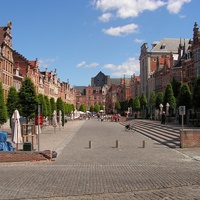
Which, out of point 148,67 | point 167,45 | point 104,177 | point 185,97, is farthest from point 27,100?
point 167,45

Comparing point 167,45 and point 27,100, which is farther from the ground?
point 167,45

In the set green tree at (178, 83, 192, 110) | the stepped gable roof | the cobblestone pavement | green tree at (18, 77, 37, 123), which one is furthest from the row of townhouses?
the cobblestone pavement

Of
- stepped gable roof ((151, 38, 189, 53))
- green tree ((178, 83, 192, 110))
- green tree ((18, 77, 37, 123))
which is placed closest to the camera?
green tree ((18, 77, 37, 123))

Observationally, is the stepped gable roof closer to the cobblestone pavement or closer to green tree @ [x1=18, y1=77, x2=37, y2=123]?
green tree @ [x1=18, y1=77, x2=37, y2=123]

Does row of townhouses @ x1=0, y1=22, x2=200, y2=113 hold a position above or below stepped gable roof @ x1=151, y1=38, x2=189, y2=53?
below

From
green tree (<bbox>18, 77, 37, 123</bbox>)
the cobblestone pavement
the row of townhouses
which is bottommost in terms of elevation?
the cobblestone pavement

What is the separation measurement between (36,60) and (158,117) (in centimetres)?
3679

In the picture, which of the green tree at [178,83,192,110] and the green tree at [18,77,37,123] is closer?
the green tree at [18,77,37,123]

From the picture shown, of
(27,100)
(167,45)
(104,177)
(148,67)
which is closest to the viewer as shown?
(104,177)

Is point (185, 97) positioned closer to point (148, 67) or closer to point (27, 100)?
point (27, 100)

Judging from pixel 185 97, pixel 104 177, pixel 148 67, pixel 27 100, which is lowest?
pixel 104 177

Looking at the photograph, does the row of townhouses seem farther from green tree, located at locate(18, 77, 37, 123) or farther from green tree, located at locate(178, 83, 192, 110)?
green tree, located at locate(18, 77, 37, 123)

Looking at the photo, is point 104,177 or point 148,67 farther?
point 148,67

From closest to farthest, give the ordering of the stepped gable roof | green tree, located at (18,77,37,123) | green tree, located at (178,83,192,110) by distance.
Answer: green tree, located at (18,77,37,123)
green tree, located at (178,83,192,110)
the stepped gable roof
